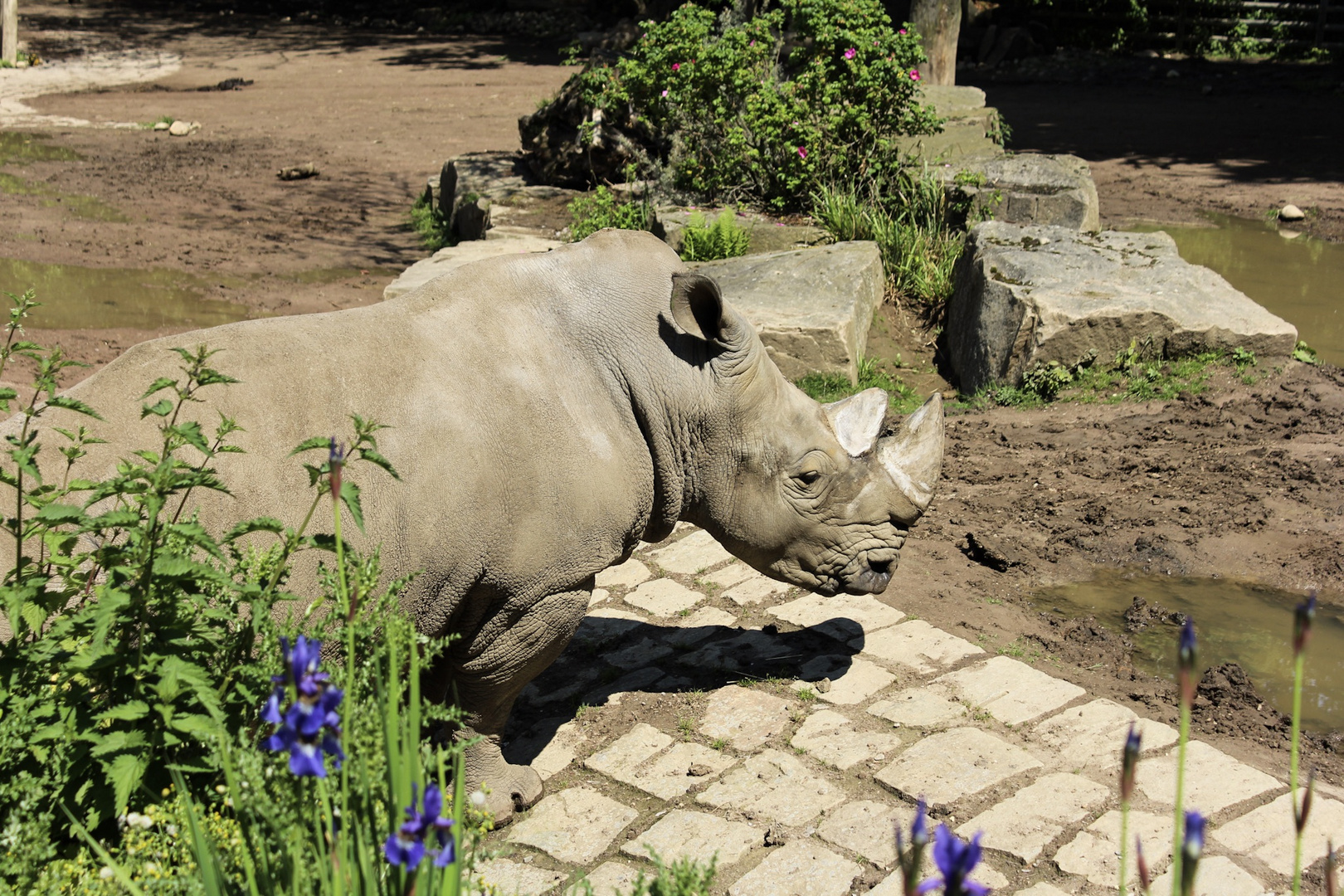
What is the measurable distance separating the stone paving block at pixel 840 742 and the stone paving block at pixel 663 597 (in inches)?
44.8

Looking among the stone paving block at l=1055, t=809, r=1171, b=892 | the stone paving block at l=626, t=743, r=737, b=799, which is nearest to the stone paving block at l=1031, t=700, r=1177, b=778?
the stone paving block at l=1055, t=809, r=1171, b=892

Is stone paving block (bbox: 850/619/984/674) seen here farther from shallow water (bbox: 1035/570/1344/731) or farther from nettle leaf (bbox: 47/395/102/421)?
nettle leaf (bbox: 47/395/102/421)

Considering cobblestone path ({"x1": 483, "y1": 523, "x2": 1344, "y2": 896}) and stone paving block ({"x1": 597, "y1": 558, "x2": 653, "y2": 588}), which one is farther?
stone paving block ({"x1": 597, "y1": 558, "x2": 653, "y2": 588})

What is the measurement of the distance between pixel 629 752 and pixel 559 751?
26 centimetres

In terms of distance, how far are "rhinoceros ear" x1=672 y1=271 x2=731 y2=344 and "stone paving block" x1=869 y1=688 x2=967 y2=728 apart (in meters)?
1.56

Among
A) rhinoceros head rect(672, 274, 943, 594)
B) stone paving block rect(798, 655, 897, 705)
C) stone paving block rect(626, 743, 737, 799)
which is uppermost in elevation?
rhinoceros head rect(672, 274, 943, 594)

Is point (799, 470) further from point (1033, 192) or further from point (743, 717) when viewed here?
point (1033, 192)

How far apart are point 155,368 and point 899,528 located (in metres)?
2.50

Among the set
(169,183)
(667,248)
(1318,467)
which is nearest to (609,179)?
(169,183)

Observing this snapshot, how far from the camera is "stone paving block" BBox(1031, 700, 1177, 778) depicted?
13.8 ft

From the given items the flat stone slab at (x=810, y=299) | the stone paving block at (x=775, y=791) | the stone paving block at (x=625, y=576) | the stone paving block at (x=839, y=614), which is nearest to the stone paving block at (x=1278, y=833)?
the stone paving block at (x=775, y=791)

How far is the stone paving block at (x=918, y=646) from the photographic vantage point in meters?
4.98

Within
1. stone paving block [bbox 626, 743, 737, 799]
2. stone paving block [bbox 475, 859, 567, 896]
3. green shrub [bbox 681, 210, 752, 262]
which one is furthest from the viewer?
green shrub [bbox 681, 210, 752, 262]

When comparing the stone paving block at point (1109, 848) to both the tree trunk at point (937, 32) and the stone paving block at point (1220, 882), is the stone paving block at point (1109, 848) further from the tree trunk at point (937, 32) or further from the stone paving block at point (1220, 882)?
the tree trunk at point (937, 32)
